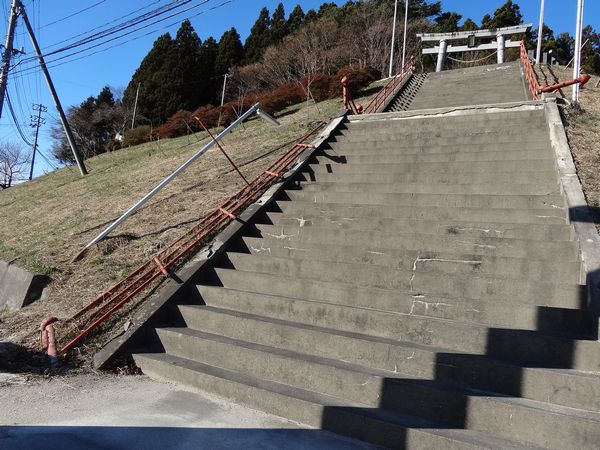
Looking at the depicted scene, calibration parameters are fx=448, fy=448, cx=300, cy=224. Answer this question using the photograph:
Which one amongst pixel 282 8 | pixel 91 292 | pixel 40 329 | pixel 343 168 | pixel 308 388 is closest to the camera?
A: pixel 308 388

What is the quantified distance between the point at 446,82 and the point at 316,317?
→ 56.3 ft

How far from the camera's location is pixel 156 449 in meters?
3.01

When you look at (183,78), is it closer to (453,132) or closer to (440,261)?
(453,132)

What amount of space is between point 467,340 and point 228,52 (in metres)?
45.4

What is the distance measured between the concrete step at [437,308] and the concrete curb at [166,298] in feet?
1.49

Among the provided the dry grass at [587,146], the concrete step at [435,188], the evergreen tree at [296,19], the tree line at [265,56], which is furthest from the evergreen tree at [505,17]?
the concrete step at [435,188]

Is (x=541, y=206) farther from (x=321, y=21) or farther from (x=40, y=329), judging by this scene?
(x=321, y=21)

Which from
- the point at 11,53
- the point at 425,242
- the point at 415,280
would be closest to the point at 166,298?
the point at 415,280

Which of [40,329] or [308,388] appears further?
[40,329]

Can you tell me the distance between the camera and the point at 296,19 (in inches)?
1785

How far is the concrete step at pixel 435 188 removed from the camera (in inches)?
221

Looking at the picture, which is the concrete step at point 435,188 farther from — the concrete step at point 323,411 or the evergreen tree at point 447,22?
the evergreen tree at point 447,22

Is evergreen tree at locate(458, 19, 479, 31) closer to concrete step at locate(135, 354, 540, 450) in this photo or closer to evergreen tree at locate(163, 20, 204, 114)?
evergreen tree at locate(163, 20, 204, 114)

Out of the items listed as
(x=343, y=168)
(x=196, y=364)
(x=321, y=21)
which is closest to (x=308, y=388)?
(x=196, y=364)
